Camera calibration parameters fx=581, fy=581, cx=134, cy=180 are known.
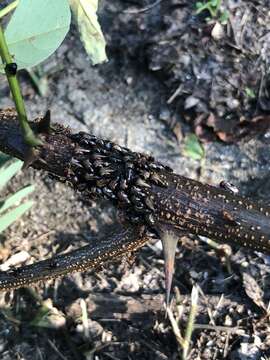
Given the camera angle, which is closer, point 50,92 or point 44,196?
point 44,196

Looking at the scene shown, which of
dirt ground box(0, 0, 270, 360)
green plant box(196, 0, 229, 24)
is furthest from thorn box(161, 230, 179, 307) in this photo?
green plant box(196, 0, 229, 24)

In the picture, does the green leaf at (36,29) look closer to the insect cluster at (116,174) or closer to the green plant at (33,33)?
the green plant at (33,33)

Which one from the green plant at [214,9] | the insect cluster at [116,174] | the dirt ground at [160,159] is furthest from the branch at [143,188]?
the green plant at [214,9]

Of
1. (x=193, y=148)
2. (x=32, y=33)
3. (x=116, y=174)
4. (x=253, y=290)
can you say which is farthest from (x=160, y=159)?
(x=32, y=33)

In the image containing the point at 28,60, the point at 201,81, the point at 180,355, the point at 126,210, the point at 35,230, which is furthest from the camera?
the point at 201,81

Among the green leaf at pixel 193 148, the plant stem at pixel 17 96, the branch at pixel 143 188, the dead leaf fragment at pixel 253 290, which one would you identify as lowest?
the dead leaf fragment at pixel 253 290

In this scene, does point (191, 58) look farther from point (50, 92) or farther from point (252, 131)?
point (50, 92)

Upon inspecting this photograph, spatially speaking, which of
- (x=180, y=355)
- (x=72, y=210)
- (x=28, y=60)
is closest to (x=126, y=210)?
(x=28, y=60)
